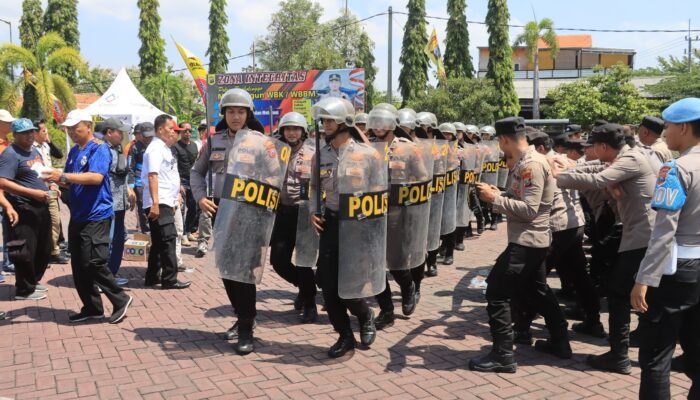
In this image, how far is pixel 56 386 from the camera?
410 centimetres

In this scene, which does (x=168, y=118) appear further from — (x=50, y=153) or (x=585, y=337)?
(x=585, y=337)

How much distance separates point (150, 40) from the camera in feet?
143

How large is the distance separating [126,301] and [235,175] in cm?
200

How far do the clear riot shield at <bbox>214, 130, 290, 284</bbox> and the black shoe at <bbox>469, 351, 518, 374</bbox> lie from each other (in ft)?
6.11

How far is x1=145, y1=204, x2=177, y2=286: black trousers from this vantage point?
6.79m

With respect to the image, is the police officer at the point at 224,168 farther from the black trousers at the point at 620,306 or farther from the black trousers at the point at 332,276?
the black trousers at the point at 620,306

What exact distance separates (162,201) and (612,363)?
497 cm

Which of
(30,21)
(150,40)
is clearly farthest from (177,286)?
(30,21)

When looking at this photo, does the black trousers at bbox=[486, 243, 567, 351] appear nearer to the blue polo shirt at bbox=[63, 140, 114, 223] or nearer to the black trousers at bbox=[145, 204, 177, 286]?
the blue polo shirt at bbox=[63, 140, 114, 223]

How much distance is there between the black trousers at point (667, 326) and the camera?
3119 millimetres

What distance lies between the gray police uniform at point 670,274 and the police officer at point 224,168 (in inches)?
114

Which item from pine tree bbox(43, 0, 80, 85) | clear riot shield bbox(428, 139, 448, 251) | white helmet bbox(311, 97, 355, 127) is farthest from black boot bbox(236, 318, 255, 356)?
pine tree bbox(43, 0, 80, 85)

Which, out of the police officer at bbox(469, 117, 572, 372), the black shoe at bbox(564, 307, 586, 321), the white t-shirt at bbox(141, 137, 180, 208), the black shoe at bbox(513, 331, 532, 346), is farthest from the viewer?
the white t-shirt at bbox(141, 137, 180, 208)

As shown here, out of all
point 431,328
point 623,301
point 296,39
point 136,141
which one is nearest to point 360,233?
point 431,328
